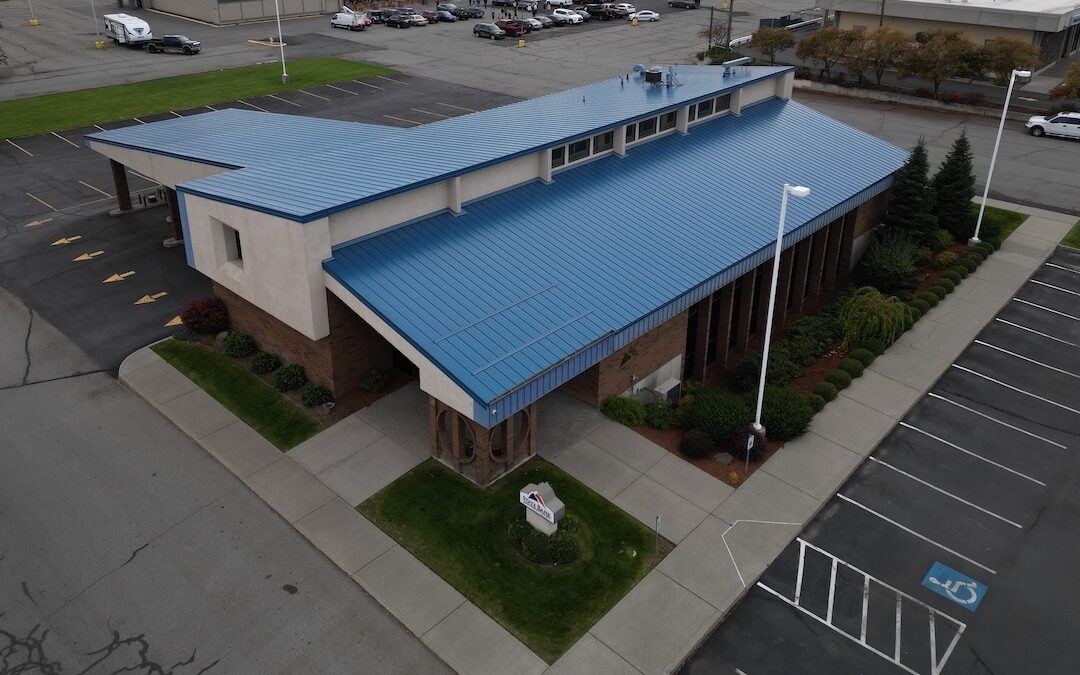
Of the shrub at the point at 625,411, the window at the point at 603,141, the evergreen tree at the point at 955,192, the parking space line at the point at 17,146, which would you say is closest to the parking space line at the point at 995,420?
the shrub at the point at 625,411

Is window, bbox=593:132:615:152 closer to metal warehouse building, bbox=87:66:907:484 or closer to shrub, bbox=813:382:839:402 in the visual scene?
metal warehouse building, bbox=87:66:907:484

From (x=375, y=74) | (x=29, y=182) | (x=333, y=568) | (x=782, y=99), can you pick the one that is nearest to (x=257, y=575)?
(x=333, y=568)

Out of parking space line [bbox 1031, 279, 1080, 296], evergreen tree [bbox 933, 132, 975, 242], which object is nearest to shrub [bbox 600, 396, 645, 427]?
evergreen tree [bbox 933, 132, 975, 242]

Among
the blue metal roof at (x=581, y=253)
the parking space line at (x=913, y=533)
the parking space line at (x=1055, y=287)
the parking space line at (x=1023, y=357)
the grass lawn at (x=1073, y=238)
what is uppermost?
the blue metal roof at (x=581, y=253)

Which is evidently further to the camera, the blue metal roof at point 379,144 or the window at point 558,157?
the window at point 558,157

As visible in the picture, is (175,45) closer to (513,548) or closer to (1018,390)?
(513,548)

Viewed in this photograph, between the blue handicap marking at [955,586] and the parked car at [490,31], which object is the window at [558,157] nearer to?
the blue handicap marking at [955,586]
